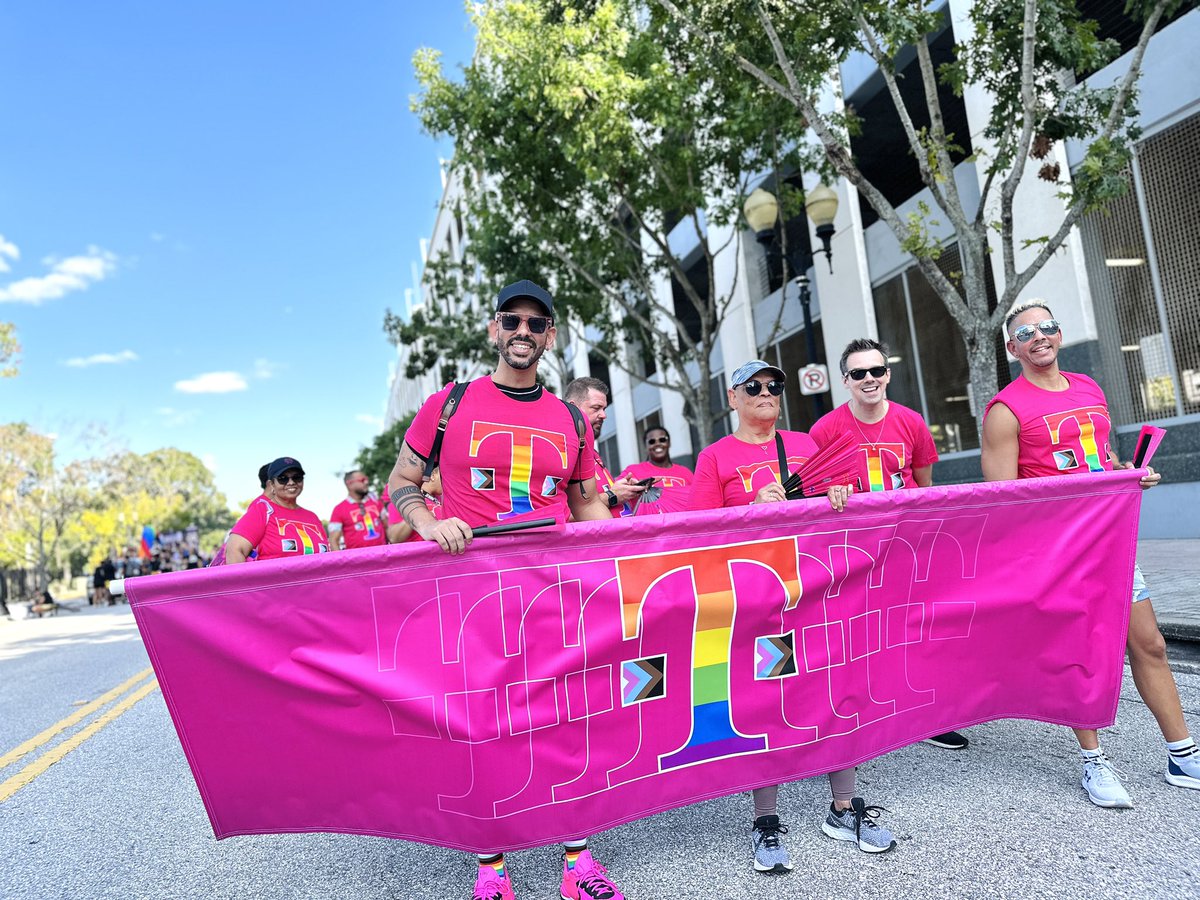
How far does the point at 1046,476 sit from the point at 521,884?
9.01 feet

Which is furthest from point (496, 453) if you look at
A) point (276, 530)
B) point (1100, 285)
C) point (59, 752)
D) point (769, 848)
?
point (1100, 285)

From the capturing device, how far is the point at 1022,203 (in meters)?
10.9

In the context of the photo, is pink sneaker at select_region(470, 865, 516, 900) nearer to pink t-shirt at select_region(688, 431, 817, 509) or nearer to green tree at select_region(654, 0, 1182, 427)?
pink t-shirt at select_region(688, 431, 817, 509)

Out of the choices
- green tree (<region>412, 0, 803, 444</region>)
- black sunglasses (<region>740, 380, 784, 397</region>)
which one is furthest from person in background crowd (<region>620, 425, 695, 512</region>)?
green tree (<region>412, 0, 803, 444</region>)

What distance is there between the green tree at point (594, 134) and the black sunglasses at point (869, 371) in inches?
273

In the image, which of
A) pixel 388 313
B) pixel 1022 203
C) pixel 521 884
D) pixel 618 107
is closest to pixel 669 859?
pixel 521 884

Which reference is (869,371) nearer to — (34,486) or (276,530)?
(276,530)

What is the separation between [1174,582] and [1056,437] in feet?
13.5

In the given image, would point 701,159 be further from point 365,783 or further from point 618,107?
point 365,783

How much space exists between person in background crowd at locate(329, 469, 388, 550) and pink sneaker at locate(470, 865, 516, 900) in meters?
7.66

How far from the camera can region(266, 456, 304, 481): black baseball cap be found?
6.12 m

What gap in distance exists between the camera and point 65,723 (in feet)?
20.7

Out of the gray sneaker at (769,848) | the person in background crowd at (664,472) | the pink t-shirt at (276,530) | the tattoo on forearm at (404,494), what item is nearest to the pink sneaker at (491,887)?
the gray sneaker at (769,848)

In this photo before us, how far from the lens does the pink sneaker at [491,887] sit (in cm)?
277
